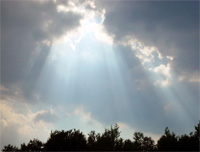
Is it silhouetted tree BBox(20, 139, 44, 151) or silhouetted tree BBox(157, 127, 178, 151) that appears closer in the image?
silhouetted tree BBox(157, 127, 178, 151)

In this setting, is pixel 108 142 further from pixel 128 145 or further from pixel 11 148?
pixel 11 148

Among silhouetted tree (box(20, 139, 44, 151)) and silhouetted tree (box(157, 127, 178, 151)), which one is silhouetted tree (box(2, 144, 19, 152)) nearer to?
silhouetted tree (box(20, 139, 44, 151))

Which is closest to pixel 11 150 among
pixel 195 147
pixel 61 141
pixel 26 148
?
pixel 26 148

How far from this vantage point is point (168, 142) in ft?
149

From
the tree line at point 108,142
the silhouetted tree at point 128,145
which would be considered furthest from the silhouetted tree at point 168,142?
the silhouetted tree at point 128,145

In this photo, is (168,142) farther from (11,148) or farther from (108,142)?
(11,148)

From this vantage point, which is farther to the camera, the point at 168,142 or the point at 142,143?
the point at 142,143

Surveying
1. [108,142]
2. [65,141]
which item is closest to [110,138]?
[108,142]

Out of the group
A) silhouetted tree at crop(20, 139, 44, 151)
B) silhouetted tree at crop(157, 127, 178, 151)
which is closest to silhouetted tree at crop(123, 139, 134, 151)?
silhouetted tree at crop(157, 127, 178, 151)

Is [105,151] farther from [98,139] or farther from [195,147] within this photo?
[195,147]

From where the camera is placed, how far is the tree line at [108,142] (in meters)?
44.2

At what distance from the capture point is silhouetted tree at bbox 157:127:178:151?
44.2 m

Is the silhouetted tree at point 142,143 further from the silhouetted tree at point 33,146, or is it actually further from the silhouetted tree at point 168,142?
the silhouetted tree at point 33,146

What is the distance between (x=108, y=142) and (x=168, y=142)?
66.5ft
